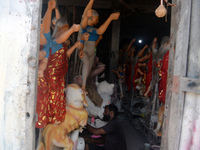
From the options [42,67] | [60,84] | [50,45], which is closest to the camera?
[42,67]

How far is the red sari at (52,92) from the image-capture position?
2.29 m

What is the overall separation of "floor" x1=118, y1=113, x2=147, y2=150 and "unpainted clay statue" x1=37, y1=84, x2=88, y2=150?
70.4 inches

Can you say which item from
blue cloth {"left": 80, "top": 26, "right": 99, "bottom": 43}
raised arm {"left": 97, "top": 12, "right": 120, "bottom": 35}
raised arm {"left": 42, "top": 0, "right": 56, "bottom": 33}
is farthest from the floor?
raised arm {"left": 42, "top": 0, "right": 56, "bottom": 33}

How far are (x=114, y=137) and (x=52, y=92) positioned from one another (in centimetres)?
137

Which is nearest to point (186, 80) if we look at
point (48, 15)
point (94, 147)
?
point (48, 15)

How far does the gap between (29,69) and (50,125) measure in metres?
1.01

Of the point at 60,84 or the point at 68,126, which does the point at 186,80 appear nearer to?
the point at 60,84

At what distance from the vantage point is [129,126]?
5242mm

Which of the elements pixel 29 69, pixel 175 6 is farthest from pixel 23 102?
pixel 175 6

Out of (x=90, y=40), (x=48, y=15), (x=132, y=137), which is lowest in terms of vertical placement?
(x=132, y=137)

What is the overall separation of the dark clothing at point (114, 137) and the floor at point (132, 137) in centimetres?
103

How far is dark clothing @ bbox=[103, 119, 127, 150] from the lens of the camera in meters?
3.14

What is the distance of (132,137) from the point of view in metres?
4.59

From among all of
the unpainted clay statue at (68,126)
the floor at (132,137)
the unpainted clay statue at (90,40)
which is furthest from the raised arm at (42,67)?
the floor at (132,137)
